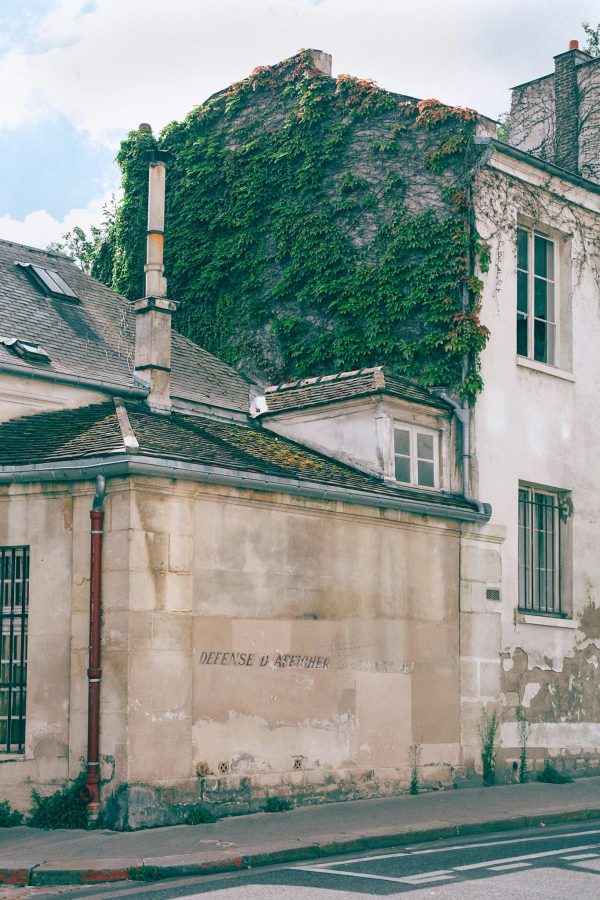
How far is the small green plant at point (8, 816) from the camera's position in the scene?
12672 millimetres

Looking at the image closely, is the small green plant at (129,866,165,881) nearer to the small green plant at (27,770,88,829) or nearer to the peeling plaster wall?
the small green plant at (27,770,88,829)

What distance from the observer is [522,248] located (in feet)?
63.9

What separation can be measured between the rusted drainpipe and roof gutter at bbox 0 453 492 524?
0.77ft

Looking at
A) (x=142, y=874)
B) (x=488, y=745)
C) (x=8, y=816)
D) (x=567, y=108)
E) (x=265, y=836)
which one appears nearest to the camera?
(x=142, y=874)

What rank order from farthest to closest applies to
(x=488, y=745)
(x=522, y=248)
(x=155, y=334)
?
(x=522, y=248) → (x=488, y=745) → (x=155, y=334)

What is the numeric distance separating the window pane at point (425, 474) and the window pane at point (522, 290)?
11.3ft

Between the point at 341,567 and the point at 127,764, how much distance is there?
401 cm

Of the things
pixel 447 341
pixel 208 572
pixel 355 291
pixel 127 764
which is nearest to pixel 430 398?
pixel 447 341

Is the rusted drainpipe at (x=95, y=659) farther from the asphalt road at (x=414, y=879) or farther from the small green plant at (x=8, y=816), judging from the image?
the asphalt road at (x=414, y=879)

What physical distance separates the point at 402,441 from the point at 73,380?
186 inches

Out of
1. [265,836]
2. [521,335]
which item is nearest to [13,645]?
[265,836]

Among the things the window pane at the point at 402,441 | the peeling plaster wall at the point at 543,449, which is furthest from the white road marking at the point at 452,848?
the window pane at the point at 402,441

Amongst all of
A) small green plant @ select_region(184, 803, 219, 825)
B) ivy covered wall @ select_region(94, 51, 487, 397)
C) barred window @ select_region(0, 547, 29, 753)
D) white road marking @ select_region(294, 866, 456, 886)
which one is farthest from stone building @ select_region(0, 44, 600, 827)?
white road marking @ select_region(294, 866, 456, 886)

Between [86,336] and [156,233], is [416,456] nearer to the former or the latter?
[156,233]
